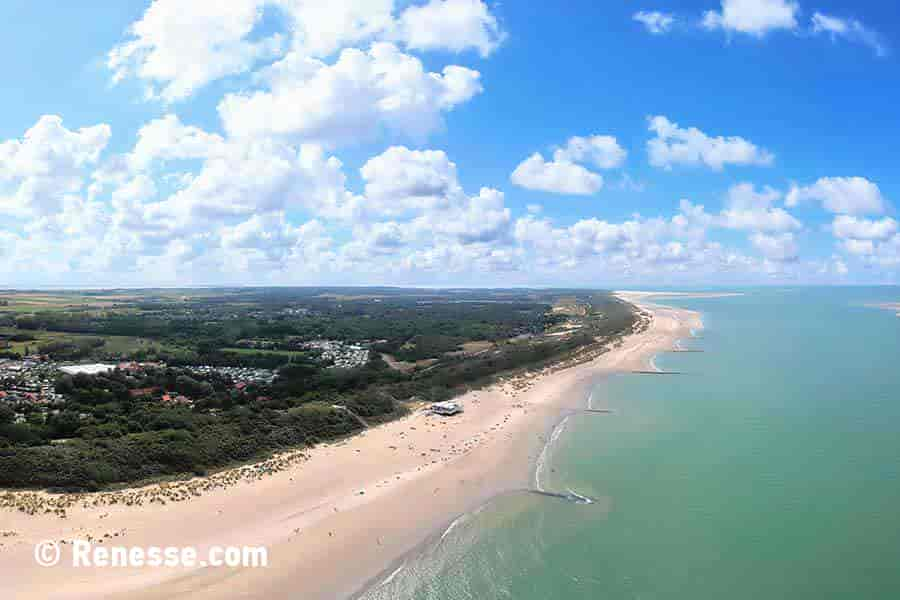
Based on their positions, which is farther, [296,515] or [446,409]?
[446,409]

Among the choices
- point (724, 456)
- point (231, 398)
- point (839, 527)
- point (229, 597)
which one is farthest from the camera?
point (231, 398)

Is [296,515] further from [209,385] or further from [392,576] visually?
[209,385]

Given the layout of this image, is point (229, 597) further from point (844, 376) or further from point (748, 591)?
point (844, 376)

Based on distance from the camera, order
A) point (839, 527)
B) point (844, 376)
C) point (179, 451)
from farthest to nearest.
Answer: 1. point (844, 376)
2. point (179, 451)
3. point (839, 527)

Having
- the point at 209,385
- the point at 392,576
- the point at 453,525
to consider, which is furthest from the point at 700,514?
the point at 209,385

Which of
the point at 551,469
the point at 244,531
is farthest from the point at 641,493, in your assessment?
the point at 244,531

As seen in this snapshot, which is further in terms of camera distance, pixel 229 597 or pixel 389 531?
pixel 389 531

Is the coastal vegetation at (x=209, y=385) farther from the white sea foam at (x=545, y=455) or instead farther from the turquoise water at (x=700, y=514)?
the turquoise water at (x=700, y=514)
